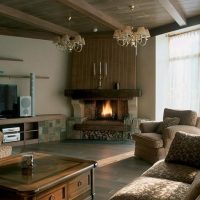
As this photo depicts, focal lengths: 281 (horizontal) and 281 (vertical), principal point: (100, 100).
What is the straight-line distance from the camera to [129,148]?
249 inches

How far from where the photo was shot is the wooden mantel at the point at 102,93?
7.17 meters

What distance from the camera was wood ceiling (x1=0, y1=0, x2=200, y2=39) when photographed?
5.11m

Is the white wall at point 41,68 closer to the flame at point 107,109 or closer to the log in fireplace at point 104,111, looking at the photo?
the log in fireplace at point 104,111

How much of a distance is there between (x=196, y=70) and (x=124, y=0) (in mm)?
2886

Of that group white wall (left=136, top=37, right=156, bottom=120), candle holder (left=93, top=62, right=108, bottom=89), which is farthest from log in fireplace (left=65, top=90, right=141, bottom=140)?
candle holder (left=93, top=62, right=108, bottom=89)

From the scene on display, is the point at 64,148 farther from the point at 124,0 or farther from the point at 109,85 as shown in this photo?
the point at 124,0

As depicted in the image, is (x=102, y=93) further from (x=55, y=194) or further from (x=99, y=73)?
(x=55, y=194)

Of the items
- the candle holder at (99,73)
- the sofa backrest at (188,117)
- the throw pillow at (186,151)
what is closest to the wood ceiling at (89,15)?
the candle holder at (99,73)

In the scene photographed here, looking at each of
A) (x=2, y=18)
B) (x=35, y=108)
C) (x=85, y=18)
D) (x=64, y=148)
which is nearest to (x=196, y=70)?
(x=85, y=18)

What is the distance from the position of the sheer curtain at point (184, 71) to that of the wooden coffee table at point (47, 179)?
15.2 feet

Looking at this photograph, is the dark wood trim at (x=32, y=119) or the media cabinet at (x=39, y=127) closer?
the dark wood trim at (x=32, y=119)

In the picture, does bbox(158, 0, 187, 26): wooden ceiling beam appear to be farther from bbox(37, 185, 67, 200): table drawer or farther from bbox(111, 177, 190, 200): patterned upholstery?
bbox(37, 185, 67, 200): table drawer

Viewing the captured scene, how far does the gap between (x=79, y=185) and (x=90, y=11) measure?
3423 mm

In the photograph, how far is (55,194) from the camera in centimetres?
254
